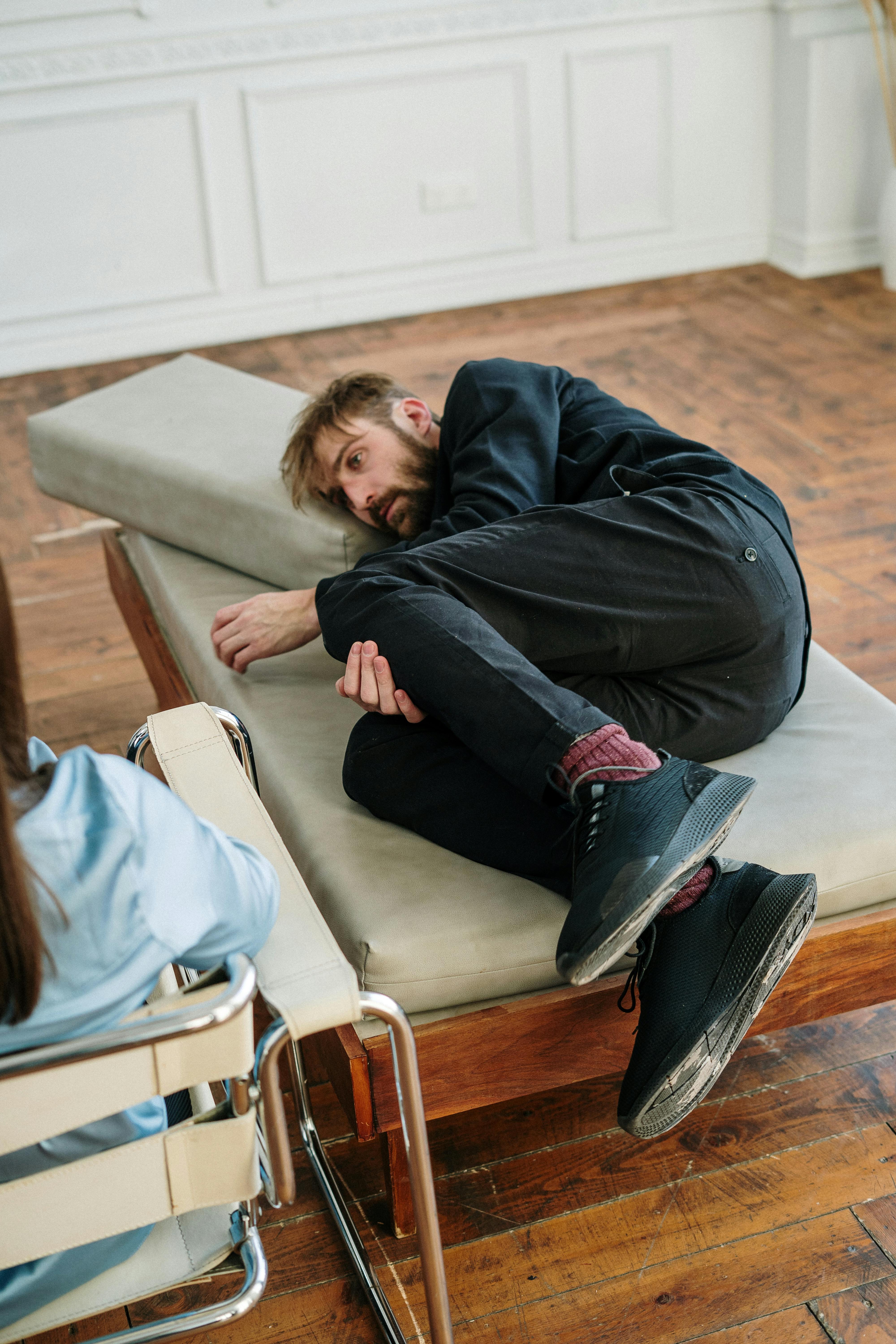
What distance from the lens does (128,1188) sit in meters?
0.90

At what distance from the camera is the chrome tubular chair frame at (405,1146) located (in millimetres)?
906

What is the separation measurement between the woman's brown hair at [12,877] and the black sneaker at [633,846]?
1.66 ft

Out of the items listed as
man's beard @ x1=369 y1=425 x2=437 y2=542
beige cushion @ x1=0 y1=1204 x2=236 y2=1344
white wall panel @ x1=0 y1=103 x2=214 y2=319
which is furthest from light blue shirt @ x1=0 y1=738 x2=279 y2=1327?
white wall panel @ x1=0 y1=103 x2=214 y2=319

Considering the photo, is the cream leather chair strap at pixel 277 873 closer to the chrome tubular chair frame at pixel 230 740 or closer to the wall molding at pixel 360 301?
the chrome tubular chair frame at pixel 230 740

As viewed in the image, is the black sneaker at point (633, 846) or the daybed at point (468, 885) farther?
the daybed at point (468, 885)

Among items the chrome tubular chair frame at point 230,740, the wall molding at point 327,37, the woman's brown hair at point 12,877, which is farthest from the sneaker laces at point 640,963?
the wall molding at point 327,37

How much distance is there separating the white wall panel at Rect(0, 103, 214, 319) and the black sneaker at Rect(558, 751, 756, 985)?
11.5ft

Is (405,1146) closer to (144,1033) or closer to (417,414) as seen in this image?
(144,1033)

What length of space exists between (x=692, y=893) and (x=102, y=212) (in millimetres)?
3600

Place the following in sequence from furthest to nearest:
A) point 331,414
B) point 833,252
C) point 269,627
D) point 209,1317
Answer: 1. point 833,252
2. point 331,414
3. point 269,627
4. point 209,1317

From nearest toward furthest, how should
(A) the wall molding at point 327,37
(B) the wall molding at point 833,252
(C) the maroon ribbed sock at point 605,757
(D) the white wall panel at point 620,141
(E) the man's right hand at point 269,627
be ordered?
(C) the maroon ribbed sock at point 605,757 < (E) the man's right hand at point 269,627 < (A) the wall molding at point 327,37 < (D) the white wall panel at point 620,141 < (B) the wall molding at point 833,252

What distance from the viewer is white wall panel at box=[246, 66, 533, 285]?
13.8 ft

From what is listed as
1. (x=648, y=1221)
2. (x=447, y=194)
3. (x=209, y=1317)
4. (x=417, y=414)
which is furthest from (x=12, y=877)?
(x=447, y=194)

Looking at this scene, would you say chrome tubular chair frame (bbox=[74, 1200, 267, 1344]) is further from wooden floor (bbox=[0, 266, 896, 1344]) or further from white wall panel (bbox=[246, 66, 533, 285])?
white wall panel (bbox=[246, 66, 533, 285])
